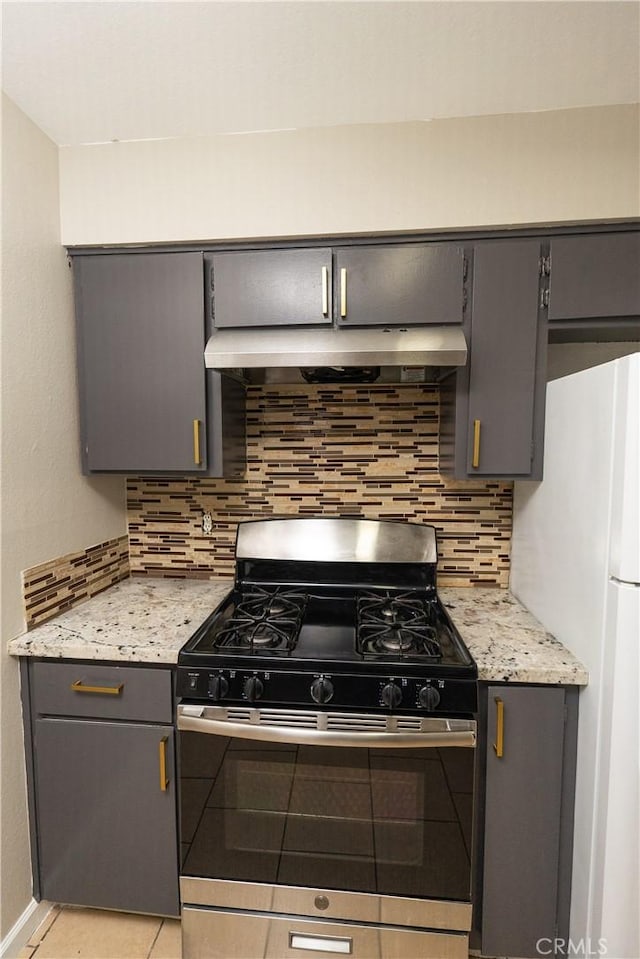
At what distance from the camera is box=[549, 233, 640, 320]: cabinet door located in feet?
4.95

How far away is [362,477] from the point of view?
198 centimetres

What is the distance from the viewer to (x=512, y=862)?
1.33 meters

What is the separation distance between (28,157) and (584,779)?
8.09ft

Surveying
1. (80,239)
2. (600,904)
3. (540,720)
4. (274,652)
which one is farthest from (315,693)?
(80,239)

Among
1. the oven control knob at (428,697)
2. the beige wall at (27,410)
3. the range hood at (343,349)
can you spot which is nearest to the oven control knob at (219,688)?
the oven control knob at (428,697)

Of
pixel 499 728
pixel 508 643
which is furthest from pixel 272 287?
pixel 499 728

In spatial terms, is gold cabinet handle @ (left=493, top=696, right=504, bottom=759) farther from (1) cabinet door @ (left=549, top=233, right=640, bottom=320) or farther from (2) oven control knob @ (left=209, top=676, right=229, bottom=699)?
(1) cabinet door @ (left=549, top=233, right=640, bottom=320)

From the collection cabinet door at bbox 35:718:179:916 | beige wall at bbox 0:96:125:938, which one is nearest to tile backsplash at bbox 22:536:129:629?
beige wall at bbox 0:96:125:938

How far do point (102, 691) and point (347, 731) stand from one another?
74 centimetres

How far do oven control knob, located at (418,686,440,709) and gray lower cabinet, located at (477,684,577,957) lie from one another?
0.58 feet

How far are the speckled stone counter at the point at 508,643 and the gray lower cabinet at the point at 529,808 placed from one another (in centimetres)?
5

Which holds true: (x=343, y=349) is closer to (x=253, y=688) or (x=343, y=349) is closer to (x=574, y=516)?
(x=574, y=516)

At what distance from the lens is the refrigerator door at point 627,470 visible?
1.07 meters

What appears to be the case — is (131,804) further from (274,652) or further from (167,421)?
(167,421)
